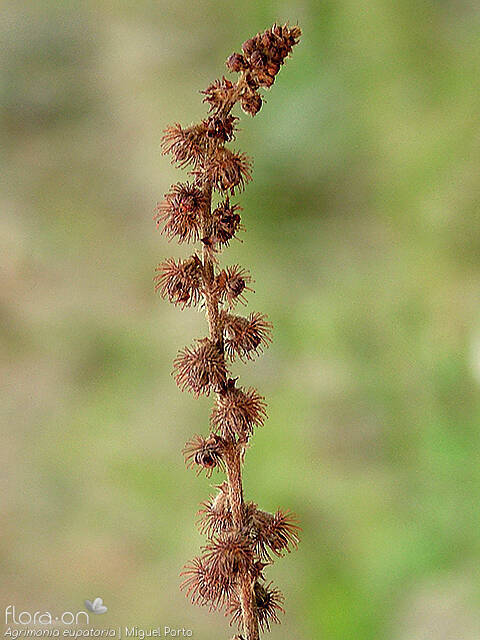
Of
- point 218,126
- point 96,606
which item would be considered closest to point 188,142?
point 218,126

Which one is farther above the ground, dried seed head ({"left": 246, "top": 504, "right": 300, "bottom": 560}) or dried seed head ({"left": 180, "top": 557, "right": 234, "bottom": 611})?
dried seed head ({"left": 246, "top": 504, "right": 300, "bottom": 560})

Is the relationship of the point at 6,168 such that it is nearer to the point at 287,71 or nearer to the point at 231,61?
the point at 287,71

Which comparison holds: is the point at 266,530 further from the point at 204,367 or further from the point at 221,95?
the point at 221,95

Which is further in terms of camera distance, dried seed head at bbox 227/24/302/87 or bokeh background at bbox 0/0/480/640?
bokeh background at bbox 0/0/480/640

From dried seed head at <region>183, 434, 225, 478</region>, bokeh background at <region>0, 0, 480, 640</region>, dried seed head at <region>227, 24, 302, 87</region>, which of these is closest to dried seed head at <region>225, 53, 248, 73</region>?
dried seed head at <region>227, 24, 302, 87</region>

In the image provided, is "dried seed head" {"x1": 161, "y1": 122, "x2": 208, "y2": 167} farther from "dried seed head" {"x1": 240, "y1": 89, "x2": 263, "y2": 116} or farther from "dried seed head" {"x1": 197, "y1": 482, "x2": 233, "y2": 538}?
"dried seed head" {"x1": 197, "y1": 482, "x2": 233, "y2": 538}

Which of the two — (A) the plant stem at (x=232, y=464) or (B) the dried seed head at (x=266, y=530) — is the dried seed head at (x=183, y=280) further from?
(B) the dried seed head at (x=266, y=530)
